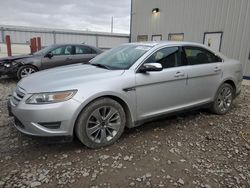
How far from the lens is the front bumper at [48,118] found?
254 cm

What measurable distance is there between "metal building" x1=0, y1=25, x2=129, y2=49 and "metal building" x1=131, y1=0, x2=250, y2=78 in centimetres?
781

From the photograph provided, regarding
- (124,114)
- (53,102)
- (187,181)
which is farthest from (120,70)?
(187,181)

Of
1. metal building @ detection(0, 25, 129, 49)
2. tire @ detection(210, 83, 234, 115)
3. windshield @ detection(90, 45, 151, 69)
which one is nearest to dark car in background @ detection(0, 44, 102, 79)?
windshield @ detection(90, 45, 151, 69)

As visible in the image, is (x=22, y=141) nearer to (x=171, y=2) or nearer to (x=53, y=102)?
(x=53, y=102)

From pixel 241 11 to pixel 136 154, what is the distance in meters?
8.84

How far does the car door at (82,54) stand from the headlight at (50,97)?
5.58 meters

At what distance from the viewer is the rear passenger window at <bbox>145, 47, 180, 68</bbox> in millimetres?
3404

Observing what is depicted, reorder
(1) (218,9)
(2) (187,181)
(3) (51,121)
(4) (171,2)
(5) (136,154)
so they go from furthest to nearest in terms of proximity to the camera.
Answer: (4) (171,2) → (1) (218,9) → (5) (136,154) → (3) (51,121) → (2) (187,181)

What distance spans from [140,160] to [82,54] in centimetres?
637

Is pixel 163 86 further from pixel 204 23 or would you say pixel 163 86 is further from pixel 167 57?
pixel 204 23

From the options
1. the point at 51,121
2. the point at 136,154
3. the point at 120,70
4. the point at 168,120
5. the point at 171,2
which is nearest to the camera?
the point at 51,121

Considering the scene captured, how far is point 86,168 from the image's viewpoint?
8.43 feet

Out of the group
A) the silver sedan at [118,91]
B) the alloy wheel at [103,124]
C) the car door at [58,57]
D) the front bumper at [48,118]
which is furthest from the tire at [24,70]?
the alloy wheel at [103,124]

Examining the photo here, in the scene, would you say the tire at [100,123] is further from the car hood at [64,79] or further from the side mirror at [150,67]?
the side mirror at [150,67]
